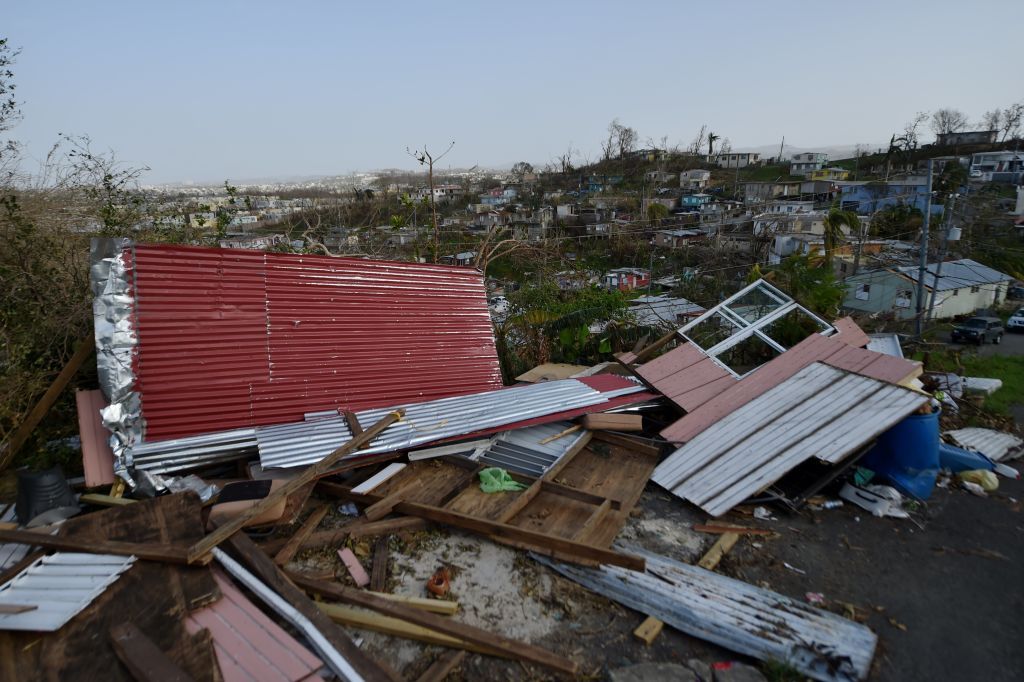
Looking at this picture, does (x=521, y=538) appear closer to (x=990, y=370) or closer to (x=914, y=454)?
(x=914, y=454)

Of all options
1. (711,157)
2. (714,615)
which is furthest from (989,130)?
(714,615)

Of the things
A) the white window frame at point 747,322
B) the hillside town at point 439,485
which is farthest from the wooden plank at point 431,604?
the white window frame at point 747,322

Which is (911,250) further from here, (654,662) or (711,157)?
(711,157)

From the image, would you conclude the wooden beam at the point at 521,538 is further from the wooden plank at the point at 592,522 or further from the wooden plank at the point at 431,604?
the wooden plank at the point at 431,604

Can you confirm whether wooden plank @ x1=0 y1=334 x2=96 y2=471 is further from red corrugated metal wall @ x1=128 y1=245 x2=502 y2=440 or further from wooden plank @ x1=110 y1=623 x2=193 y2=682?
wooden plank @ x1=110 y1=623 x2=193 y2=682

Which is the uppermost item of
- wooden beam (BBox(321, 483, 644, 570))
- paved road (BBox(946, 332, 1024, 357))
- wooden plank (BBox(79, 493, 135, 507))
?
wooden plank (BBox(79, 493, 135, 507))

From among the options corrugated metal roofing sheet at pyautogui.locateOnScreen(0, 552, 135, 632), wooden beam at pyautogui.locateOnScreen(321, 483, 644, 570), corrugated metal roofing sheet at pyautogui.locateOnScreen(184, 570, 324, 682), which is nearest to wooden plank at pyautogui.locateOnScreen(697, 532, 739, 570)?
wooden beam at pyautogui.locateOnScreen(321, 483, 644, 570)
